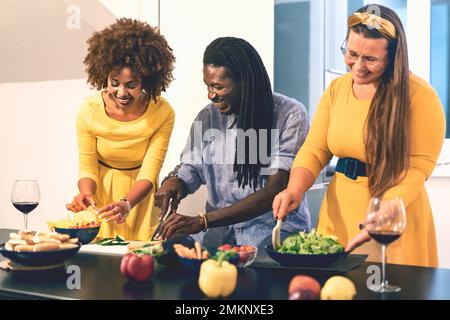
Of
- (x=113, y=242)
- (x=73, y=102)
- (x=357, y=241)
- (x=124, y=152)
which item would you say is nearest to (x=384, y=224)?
(x=357, y=241)

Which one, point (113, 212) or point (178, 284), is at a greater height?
point (113, 212)

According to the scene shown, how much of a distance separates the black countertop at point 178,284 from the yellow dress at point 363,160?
55cm

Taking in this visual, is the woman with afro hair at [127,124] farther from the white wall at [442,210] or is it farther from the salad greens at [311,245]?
the white wall at [442,210]

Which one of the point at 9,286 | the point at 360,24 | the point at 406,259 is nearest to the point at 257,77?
the point at 360,24

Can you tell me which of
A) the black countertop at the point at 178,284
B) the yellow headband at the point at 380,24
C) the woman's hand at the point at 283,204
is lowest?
the black countertop at the point at 178,284

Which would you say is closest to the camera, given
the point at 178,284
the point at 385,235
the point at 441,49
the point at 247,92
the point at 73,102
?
the point at 385,235

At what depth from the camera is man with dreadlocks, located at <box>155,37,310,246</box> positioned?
9.65 ft

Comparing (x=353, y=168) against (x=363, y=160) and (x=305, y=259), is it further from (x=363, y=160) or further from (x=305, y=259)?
(x=305, y=259)

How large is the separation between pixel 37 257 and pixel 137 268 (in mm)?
330

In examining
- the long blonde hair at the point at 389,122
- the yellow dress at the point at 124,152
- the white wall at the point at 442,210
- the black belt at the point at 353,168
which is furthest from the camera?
the white wall at the point at 442,210

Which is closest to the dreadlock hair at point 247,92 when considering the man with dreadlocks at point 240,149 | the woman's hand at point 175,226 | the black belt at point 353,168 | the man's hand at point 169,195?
the man with dreadlocks at point 240,149

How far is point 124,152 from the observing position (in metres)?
3.18

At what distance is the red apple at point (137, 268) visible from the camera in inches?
68.2

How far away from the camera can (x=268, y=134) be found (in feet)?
9.96
